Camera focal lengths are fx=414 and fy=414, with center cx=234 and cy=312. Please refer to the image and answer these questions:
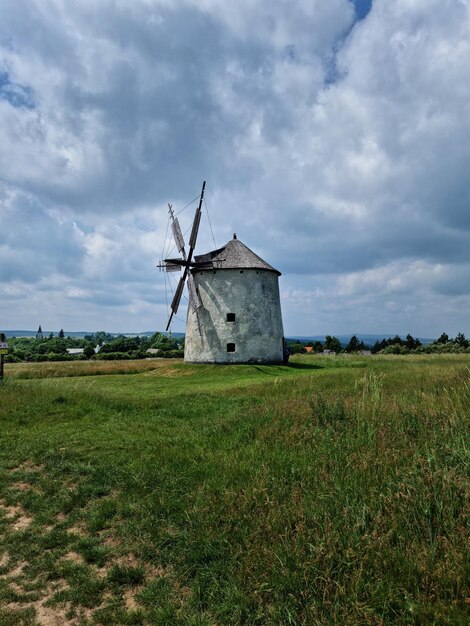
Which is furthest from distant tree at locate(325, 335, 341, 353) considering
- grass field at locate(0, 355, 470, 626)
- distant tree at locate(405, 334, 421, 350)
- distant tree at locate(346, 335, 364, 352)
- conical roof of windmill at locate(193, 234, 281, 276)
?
grass field at locate(0, 355, 470, 626)

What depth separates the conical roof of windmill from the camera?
3103cm

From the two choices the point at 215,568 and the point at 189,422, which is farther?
the point at 189,422

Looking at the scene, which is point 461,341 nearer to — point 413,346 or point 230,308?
point 413,346

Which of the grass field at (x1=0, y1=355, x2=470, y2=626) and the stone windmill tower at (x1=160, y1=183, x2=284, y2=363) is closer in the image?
the grass field at (x1=0, y1=355, x2=470, y2=626)

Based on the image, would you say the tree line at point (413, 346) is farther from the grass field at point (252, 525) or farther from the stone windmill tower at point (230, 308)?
the grass field at point (252, 525)

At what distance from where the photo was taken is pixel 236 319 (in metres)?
30.7

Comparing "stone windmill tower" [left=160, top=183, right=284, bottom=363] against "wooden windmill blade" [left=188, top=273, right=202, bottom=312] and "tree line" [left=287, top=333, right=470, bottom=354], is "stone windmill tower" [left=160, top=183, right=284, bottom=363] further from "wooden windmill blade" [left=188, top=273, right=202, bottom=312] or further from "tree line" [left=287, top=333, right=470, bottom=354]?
"tree line" [left=287, top=333, right=470, bottom=354]

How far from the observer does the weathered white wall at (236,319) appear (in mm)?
30547

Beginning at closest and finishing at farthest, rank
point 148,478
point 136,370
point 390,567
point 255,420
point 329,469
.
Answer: point 390,567 → point 329,469 → point 148,478 → point 255,420 → point 136,370

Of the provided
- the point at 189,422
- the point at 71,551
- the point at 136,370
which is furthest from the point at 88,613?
the point at 136,370

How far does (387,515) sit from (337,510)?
1.54 ft

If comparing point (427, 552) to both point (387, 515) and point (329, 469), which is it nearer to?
point (387, 515)

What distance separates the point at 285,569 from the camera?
363 cm

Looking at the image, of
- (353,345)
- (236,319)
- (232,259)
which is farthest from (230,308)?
(353,345)
